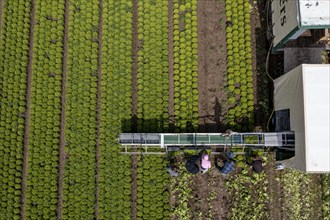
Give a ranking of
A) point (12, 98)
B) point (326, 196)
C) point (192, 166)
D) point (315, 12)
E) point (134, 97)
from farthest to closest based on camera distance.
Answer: point (12, 98) → point (134, 97) → point (326, 196) → point (192, 166) → point (315, 12)

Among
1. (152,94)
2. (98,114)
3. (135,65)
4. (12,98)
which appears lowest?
(98,114)

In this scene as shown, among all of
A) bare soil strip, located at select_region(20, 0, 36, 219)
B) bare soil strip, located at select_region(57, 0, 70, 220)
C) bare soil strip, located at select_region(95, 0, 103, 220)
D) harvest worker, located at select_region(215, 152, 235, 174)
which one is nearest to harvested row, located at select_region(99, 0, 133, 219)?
bare soil strip, located at select_region(95, 0, 103, 220)

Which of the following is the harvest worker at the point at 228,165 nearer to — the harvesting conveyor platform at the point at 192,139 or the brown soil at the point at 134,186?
the harvesting conveyor platform at the point at 192,139

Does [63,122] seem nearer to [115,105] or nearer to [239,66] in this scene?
[115,105]

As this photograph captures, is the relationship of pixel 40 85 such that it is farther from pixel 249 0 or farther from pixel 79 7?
pixel 249 0

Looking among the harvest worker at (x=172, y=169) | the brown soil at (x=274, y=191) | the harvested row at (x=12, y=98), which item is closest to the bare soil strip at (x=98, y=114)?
the harvest worker at (x=172, y=169)

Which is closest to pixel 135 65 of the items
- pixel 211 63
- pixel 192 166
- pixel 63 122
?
pixel 211 63

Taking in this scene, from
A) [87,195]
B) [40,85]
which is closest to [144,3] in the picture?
[40,85]
